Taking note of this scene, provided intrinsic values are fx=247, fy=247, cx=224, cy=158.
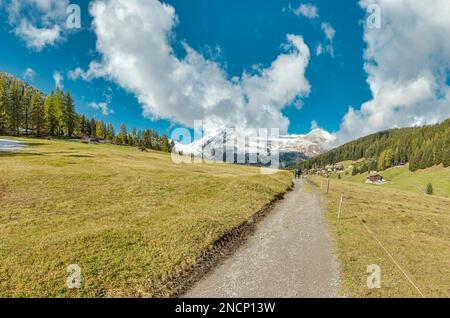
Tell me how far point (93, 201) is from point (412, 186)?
164643 millimetres

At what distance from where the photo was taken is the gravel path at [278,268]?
39.2ft

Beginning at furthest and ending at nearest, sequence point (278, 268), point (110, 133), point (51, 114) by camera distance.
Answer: point (110, 133) → point (51, 114) → point (278, 268)

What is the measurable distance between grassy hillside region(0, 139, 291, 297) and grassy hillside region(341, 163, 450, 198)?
112504mm

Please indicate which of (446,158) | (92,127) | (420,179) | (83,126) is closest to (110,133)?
(92,127)

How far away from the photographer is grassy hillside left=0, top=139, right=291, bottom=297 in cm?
1192

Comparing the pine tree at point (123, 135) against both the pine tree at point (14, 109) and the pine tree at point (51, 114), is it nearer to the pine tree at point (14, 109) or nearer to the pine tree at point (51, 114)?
the pine tree at point (51, 114)

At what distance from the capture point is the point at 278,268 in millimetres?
14336

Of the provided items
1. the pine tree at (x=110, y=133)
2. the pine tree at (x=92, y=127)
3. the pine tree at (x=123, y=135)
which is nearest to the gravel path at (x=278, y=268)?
the pine tree at (x=92, y=127)

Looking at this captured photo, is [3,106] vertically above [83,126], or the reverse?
[83,126]

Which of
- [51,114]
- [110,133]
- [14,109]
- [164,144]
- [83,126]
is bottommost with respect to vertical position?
[164,144]

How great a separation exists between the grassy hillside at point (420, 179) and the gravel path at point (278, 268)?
11120cm

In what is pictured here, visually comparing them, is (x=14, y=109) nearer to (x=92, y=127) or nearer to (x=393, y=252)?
(x=92, y=127)

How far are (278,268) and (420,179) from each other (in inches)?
7062
